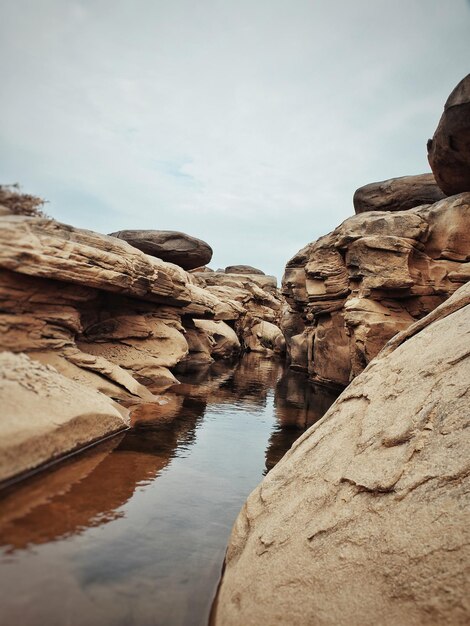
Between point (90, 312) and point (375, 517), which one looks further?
point (90, 312)

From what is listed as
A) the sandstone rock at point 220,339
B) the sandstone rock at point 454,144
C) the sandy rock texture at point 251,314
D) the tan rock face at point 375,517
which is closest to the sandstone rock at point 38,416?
the tan rock face at point 375,517

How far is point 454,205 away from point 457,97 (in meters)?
3.79

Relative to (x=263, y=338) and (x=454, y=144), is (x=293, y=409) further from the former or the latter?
(x=263, y=338)

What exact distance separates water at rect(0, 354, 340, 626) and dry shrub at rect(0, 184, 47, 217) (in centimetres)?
289

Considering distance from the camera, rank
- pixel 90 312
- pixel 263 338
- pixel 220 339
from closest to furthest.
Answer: pixel 90 312, pixel 220 339, pixel 263 338

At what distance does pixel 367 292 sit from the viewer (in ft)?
46.4

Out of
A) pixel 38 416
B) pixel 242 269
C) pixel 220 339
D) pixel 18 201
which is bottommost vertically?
pixel 38 416

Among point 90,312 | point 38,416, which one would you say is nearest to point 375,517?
point 38,416

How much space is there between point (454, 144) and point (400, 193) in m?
6.17

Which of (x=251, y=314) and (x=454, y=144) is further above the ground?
(x=454, y=144)

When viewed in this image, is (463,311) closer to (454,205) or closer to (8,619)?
(8,619)

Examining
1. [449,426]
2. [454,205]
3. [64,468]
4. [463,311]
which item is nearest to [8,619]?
[64,468]

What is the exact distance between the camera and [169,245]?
985 inches

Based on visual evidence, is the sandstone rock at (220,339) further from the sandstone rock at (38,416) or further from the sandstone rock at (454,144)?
the sandstone rock at (38,416)
